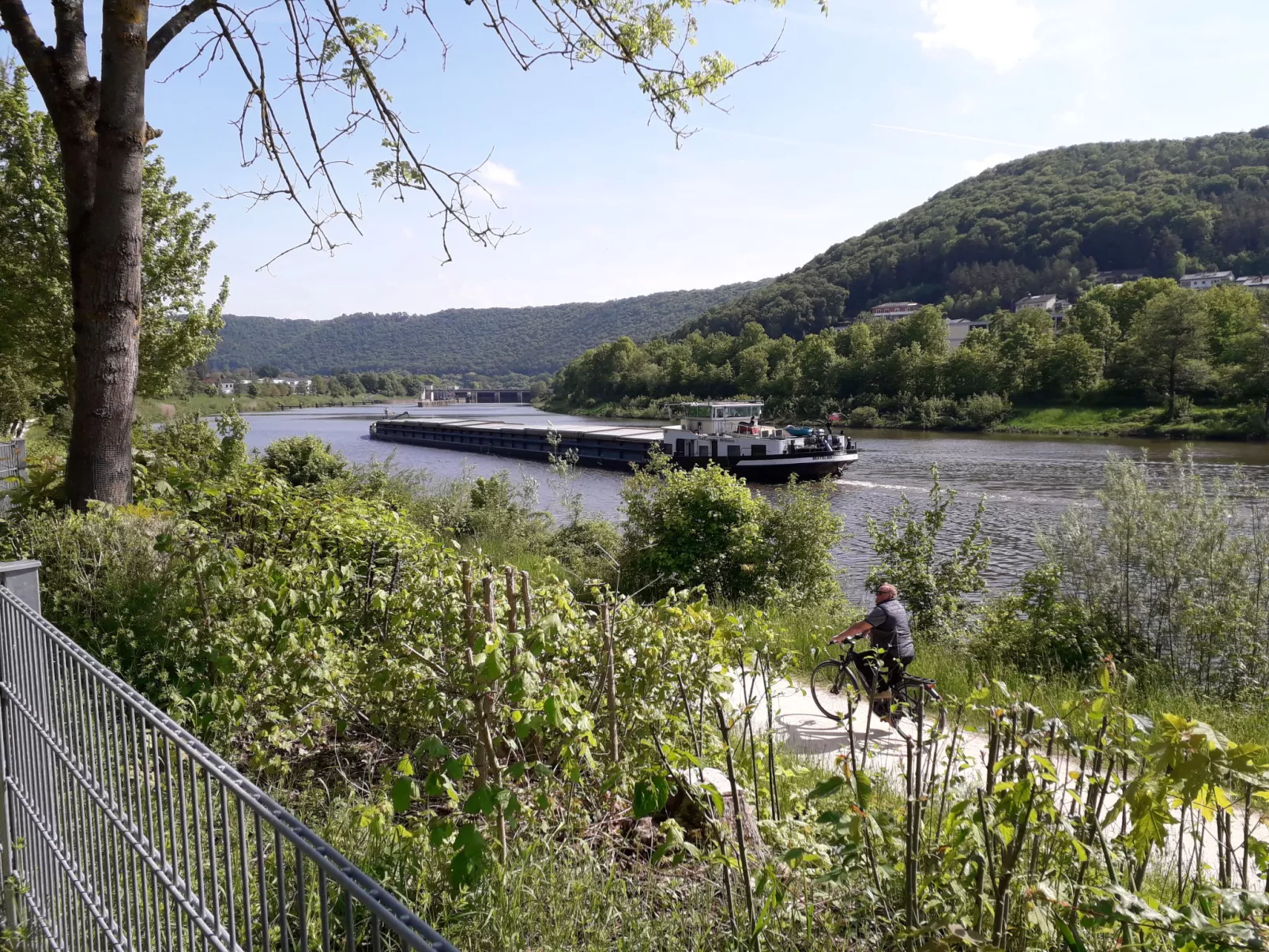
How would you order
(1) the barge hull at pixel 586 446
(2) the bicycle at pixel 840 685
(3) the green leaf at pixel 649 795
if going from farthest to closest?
(1) the barge hull at pixel 586 446, (2) the bicycle at pixel 840 685, (3) the green leaf at pixel 649 795

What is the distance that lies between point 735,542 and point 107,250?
7.95 m

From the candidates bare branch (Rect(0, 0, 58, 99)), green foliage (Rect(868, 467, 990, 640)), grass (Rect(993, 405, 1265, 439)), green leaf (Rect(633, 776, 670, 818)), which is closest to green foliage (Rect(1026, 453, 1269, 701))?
green foliage (Rect(868, 467, 990, 640))

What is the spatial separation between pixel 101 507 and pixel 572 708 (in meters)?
4.37

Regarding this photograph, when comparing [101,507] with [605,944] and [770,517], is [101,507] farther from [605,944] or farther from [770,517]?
[770,517]

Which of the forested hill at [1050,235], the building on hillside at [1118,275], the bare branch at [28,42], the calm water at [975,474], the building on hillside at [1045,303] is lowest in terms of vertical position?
the calm water at [975,474]

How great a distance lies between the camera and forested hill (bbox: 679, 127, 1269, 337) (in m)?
111

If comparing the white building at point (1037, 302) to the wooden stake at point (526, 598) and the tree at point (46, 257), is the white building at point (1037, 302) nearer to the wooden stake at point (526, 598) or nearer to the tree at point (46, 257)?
the tree at point (46, 257)

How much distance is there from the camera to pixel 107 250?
6.39 m

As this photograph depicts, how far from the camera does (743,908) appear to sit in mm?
3018

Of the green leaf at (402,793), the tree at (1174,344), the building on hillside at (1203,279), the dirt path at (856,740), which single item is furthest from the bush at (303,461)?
the building on hillside at (1203,279)

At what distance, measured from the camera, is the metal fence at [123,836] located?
1665 mm

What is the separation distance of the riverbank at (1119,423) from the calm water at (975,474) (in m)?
2.54

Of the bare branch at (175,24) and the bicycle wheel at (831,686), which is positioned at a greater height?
the bare branch at (175,24)

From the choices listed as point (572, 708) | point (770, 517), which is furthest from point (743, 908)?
point (770, 517)
